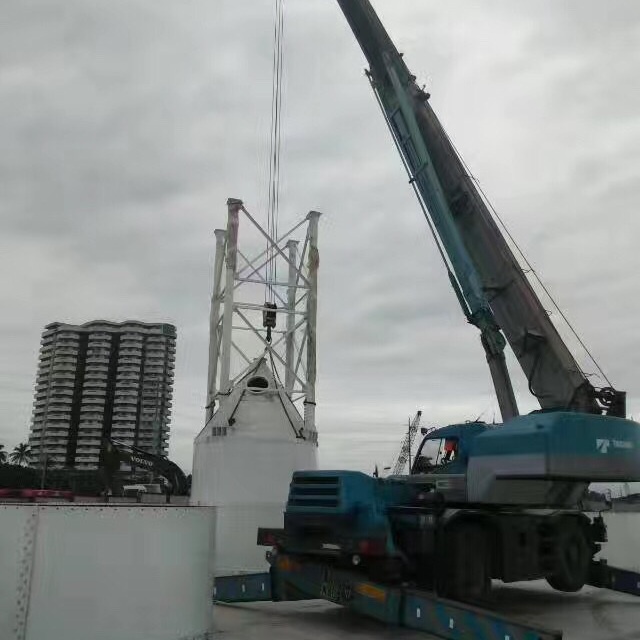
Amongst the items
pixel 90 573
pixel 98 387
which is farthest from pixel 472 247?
pixel 98 387

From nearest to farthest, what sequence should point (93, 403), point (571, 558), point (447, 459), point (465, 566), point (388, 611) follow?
point (388, 611)
point (465, 566)
point (447, 459)
point (571, 558)
point (93, 403)

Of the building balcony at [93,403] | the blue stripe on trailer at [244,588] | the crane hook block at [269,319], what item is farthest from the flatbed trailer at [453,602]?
the building balcony at [93,403]

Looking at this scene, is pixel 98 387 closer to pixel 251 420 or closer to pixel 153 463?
pixel 153 463

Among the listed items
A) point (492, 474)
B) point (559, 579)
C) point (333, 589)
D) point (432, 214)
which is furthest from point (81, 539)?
point (432, 214)

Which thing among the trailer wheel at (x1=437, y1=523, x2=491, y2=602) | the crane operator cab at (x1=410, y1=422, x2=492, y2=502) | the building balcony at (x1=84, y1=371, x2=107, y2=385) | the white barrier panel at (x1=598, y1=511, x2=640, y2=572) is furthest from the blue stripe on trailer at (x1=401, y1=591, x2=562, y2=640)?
the building balcony at (x1=84, y1=371, x2=107, y2=385)

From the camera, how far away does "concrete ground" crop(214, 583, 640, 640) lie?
10039 millimetres

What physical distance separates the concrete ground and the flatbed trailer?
23mm

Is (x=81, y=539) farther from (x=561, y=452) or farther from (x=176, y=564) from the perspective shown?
(x=561, y=452)

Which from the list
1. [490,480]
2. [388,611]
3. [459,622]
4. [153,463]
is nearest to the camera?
[459,622]

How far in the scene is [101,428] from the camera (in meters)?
91.6

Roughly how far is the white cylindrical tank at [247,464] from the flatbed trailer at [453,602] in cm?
210

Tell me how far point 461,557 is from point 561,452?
2.55 metres

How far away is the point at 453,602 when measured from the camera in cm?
899

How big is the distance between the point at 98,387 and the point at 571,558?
8489 cm
